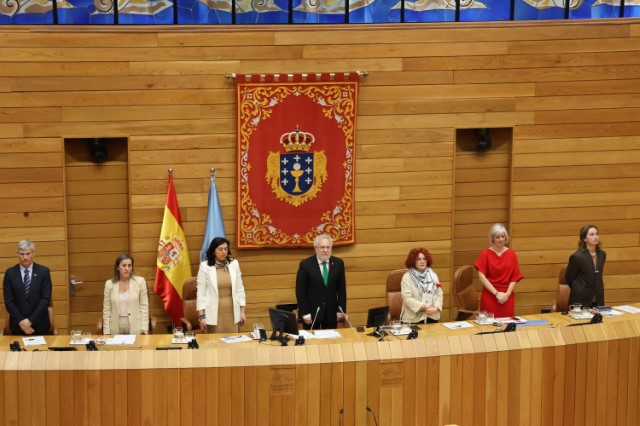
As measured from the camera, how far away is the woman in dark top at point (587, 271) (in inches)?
285

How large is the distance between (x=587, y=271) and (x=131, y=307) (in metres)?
3.39

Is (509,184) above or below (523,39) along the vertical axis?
below

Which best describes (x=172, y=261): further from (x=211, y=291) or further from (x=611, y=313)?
(x=611, y=313)

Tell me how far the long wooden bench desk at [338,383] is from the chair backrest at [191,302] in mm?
1415

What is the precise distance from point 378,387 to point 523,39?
3882 millimetres

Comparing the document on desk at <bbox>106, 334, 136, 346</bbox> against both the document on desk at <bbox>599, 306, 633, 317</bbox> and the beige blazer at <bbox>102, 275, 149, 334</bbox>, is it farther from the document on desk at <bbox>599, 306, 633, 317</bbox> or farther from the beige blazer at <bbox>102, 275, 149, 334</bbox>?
the document on desk at <bbox>599, 306, 633, 317</bbox>

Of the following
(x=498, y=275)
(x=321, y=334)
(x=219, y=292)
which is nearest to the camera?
(x=321, y=334)

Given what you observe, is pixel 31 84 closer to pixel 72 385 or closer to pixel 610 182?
pixel 72 385

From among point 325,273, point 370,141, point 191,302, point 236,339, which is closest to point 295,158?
point 370,141

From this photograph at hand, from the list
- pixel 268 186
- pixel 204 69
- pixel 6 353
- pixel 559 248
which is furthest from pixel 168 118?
pixel 559 248

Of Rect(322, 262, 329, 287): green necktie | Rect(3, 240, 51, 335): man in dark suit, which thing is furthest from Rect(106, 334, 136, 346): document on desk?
Rect(322, 262, 329, 287): green necktie

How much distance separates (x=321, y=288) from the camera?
6902mm

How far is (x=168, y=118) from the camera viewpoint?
7852 mm

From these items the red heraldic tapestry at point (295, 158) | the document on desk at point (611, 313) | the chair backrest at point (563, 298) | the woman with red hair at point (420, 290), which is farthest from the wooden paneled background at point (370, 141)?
the document on desk at point (611, 313)
